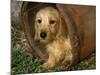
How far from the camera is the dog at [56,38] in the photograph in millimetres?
2426

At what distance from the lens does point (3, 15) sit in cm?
227

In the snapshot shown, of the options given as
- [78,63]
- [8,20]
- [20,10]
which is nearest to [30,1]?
[20,10]

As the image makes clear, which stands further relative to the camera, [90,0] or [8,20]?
[90,0]

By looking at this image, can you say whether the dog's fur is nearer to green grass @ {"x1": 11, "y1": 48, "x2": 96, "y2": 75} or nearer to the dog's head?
the dog's head

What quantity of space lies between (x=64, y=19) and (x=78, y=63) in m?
0.60

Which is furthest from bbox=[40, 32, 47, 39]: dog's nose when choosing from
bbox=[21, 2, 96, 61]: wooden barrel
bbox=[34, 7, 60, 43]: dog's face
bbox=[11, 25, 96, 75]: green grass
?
bbox=[11, 25, 96, 75]: green grass

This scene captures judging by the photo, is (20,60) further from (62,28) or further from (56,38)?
(62,28)

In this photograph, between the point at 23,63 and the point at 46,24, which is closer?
the point at 23,63

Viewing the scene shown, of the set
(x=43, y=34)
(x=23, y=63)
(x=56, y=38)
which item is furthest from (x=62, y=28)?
(x=23, y=63)

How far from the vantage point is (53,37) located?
97.4 inches

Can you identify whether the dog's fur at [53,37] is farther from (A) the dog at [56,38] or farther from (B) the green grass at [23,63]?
(B) the green grass at [23,63]

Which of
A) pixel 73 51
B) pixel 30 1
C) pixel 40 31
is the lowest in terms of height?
pixel 73 51

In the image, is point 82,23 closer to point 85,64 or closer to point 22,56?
point 85,64

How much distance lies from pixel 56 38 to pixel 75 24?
1.05ft
